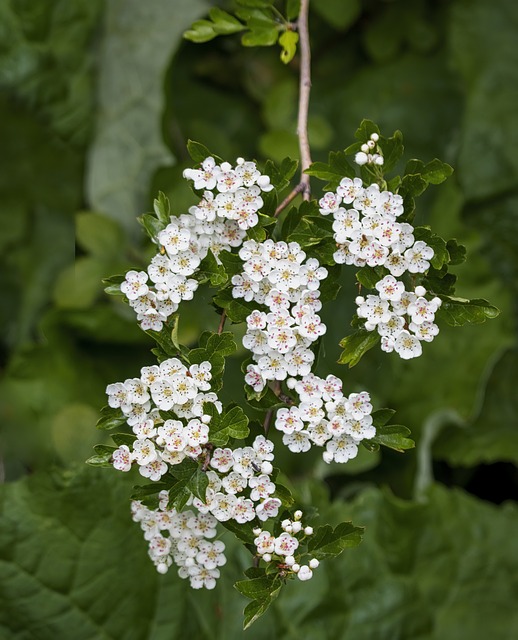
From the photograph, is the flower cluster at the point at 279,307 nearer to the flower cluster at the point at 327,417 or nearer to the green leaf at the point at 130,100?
the flower cluster at the point at 327,417

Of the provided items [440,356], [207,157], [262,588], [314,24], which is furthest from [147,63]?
[262,588]

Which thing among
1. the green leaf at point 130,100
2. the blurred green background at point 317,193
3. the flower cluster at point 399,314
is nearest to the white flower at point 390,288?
the flower cluster at point 399,314

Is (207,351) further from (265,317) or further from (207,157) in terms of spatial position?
(207,157)

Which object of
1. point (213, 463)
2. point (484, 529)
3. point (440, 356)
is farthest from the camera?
point (440, 356)

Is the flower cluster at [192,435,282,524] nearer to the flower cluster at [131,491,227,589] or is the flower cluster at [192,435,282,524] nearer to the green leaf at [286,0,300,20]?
the flower cluster at [131,491,227,589]

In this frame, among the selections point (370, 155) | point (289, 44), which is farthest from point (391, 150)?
point (289, 44)

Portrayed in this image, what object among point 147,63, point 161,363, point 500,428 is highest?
point 161,363

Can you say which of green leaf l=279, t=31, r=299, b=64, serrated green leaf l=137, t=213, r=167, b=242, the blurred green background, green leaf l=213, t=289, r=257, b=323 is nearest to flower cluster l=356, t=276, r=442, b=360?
green leaf l=213, t=289, r=257, b=323
